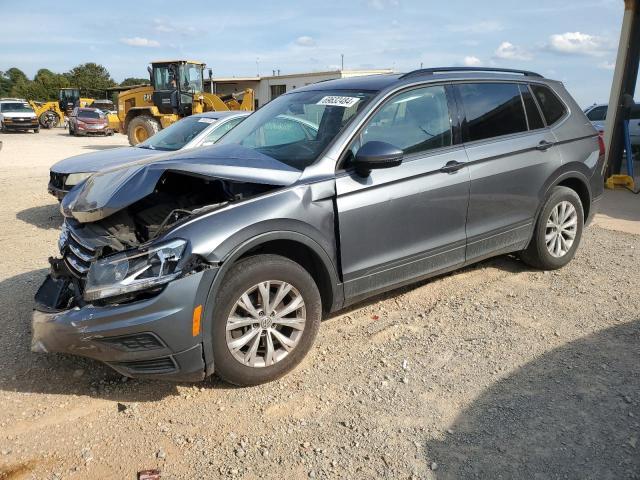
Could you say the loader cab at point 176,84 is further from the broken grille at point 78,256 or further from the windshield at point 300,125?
the broken grille at point 78,256

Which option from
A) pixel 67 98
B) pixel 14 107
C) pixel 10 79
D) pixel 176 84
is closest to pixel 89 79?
pixel 10 79

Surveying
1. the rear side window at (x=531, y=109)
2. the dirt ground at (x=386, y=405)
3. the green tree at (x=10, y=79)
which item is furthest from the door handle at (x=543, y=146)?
the green tree at (x=10, y=79)

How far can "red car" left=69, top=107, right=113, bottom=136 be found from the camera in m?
29.0

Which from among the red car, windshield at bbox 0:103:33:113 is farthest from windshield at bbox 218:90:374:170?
Answer: windshield at bbox 0:103:33:113

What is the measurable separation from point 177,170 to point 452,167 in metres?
2.00

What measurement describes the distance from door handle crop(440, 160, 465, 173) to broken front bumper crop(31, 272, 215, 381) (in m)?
2.01

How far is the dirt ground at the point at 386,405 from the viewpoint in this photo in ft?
8.40

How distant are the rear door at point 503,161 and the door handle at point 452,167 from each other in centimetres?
14

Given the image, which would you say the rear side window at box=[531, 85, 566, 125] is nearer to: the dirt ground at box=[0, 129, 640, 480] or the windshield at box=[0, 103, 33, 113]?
the dirt ground at box=[0, 129, 640, 480]

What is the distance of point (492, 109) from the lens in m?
4.31

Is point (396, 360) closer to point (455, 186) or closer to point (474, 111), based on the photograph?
point (455, 186)

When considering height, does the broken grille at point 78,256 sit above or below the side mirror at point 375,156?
below

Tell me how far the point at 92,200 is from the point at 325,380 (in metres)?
1.93

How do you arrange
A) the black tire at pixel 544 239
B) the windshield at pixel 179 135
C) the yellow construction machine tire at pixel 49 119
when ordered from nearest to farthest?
1. the black tire at pixel 544 239
2. the windshield at pixel 179 135
3. the yellow construction machine tire at pixel 49 119
